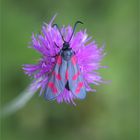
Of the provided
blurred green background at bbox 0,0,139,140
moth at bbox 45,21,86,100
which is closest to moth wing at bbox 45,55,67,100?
moth at bbox 45,21,86,100

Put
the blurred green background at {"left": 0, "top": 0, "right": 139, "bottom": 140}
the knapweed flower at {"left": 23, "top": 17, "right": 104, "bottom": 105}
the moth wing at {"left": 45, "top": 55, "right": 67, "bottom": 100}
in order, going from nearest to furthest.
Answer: the moth wing at {"left": 45, "top": 55, "right": 67, "bottom": 100}
the knapweed flower at {"left": 23, "top": 17, "right": 104, "bottom": 105}
the blurred green background at {"left": 0, "top": 0, "right": 139, "bottom": 140}

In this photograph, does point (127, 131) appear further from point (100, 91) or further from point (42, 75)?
point (42, 75)

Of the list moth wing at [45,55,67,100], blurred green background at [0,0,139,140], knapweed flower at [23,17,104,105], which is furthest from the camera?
blurred green background at [0,0,139,140]

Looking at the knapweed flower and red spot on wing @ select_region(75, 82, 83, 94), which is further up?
the knapweed flower

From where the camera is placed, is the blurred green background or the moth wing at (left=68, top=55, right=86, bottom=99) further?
the blurred green background

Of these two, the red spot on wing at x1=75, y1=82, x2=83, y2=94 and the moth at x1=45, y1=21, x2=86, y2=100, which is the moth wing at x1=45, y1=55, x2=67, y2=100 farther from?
the red spot on wing at x1=75, y1=82, x2=83, y2=94

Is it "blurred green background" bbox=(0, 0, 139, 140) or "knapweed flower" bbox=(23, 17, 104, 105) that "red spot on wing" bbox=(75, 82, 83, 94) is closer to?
"knapweed flower" bbox=(23, 17, 104, 105)

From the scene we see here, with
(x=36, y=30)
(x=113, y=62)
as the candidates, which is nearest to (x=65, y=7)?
(x=36, y=30)

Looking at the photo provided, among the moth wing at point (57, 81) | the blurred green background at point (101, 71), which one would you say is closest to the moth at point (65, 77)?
the moth wing at point (57, 81)

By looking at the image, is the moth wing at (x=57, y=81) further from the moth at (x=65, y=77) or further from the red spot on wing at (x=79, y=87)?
the red spot on wing at (x=79, y=87)
